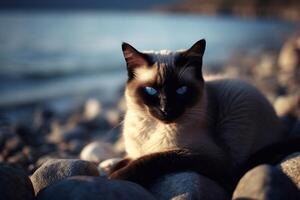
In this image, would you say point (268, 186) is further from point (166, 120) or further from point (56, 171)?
point (56, 171)

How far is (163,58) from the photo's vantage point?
4.07 m

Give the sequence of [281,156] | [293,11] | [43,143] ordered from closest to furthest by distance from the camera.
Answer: [281,156] → [43,143] → [293,11]

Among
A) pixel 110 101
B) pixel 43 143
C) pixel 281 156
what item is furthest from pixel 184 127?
pixel 110 101

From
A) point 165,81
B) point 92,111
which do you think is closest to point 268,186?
point 165,81

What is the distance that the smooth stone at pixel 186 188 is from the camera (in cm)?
335

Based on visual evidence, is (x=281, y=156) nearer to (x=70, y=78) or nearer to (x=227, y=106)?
(x=227, y=106)

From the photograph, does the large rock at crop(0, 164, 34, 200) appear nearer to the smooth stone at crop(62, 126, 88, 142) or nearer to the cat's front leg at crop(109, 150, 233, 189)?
the cat's front leg at crop(109, 150, 233, 189)

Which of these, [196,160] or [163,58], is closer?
[196,160]

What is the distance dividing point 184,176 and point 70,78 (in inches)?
508

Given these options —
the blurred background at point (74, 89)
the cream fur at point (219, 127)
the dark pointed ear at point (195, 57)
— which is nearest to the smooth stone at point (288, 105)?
the blurred background at point (74, 89)

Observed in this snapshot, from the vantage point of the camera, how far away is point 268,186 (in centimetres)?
285

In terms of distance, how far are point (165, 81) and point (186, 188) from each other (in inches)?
36.1

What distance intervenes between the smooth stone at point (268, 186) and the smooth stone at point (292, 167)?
439mm

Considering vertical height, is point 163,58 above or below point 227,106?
above
